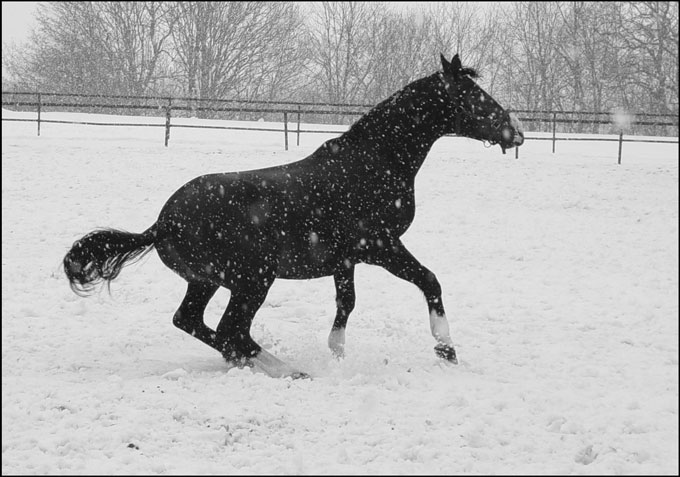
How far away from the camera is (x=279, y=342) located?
21.3 ft

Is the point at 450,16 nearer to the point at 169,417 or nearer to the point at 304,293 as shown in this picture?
the point at 304,293

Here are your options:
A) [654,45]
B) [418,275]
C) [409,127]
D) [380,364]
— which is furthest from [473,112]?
[654,45]

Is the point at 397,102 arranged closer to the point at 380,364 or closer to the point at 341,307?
the point at 341,307

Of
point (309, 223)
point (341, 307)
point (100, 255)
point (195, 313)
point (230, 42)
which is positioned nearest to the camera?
point (309, 223)

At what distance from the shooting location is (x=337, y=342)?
230 inches

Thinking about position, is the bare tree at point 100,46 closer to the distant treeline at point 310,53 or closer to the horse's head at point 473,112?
the distant treeline at point 310,53

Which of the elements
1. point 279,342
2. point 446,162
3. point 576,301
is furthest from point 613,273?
point 446,162

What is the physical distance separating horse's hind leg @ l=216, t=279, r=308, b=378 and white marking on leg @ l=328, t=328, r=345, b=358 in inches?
23.0

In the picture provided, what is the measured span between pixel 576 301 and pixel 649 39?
1295cm

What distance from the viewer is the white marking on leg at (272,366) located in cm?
526

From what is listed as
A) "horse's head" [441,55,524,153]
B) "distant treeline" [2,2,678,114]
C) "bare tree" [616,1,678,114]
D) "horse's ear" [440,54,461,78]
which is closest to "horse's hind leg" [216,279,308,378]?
"horse's head" [441,55,524,153]

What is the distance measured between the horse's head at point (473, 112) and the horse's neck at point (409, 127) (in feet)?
0.31

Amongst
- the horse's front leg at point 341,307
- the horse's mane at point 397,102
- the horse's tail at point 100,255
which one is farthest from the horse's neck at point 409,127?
the horse's tail at point 100,255

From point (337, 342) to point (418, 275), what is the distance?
2.81ft
